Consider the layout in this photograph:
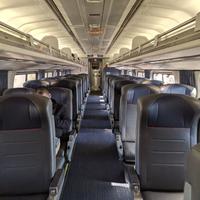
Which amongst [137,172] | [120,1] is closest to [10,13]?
[120,1]

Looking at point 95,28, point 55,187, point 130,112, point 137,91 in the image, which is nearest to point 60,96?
point 130,112

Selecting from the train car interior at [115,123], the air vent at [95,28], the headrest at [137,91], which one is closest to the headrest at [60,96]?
the train car interior at [115,123]

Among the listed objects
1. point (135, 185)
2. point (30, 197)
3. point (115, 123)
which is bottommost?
point (30, 197)

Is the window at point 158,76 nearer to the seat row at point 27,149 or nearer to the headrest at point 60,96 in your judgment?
the headrest at point 60,96

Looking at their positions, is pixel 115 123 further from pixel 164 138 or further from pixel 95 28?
pixel 164 138

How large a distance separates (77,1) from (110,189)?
291 centimetres

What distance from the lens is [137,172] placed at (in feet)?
10.5

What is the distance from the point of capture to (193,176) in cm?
94

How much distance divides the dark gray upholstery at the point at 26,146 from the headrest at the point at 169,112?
3.51 ft

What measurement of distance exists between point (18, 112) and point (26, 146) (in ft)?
1.20

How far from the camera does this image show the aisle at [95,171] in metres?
4.29

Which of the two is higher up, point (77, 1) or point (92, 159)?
point (77, 1)

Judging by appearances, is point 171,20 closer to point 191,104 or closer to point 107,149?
point 107,149

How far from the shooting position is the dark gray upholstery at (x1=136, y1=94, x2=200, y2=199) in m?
2.97
